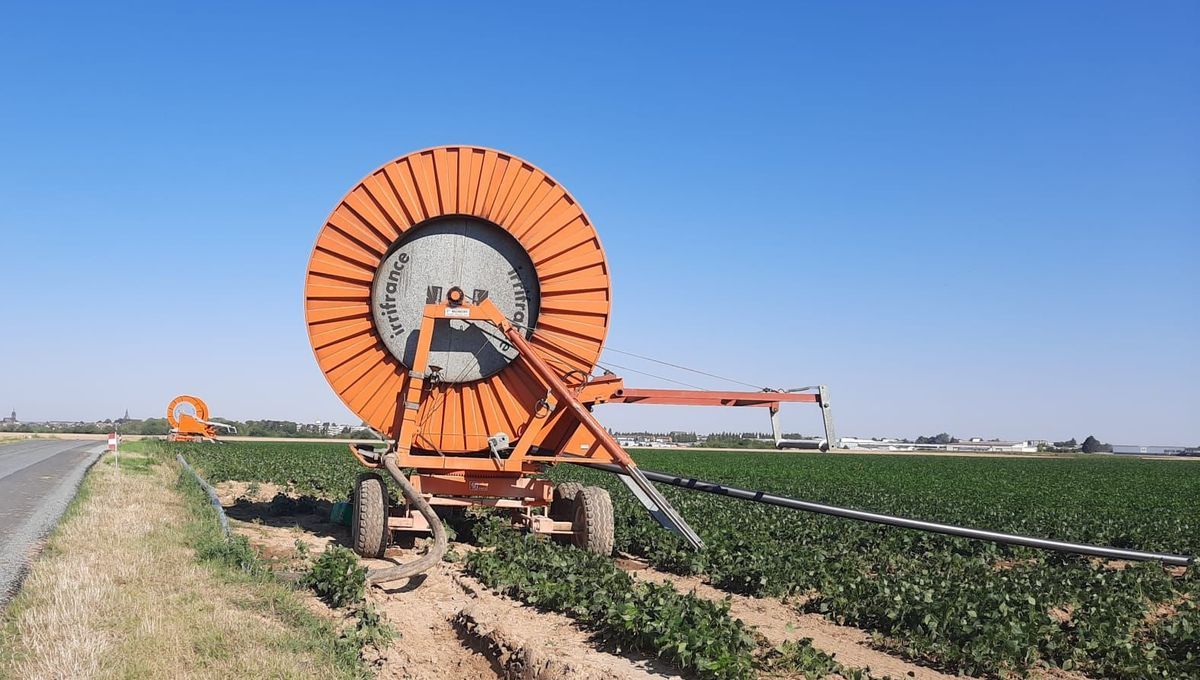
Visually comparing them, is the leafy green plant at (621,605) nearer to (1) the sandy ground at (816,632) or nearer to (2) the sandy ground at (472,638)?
(2) the sandy ground at (472,638)

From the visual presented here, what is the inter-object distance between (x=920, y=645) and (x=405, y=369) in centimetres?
669

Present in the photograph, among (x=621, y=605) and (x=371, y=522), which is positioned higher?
(x=371, y=522)

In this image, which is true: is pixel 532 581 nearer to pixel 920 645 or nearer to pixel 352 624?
pixel 352 624

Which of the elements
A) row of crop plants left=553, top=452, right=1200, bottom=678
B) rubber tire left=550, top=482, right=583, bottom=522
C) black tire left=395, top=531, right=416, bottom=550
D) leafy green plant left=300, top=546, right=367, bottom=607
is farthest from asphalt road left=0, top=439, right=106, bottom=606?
row of crop plants left=553, top=452, right=1200, bottom=678

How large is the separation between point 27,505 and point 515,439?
1022 cm

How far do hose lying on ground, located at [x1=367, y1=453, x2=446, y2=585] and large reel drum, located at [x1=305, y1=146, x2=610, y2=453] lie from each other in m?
0.91

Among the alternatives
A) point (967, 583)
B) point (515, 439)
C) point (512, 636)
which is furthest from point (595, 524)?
point (967, 583)

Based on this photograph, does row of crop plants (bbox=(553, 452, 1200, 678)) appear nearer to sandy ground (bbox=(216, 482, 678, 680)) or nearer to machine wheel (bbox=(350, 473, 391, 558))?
sandy ground (bbox=(216, 482, 678, 680))

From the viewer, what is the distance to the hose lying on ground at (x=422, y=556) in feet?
29.1

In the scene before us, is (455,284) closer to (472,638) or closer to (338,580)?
(338,580)

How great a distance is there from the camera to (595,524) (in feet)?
35.0

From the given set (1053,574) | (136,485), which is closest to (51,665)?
(1053,574)

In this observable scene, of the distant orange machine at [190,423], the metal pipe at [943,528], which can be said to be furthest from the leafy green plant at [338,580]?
the distant orange machine at [190,423]

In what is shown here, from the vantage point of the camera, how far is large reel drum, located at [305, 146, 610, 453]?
11.2 meters
